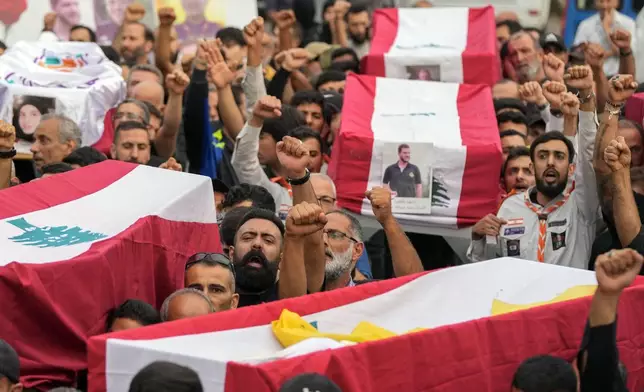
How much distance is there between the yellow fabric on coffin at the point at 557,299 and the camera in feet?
18.5

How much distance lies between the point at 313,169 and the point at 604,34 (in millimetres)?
3596

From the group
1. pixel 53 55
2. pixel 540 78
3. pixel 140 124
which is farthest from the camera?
pixel 540 78

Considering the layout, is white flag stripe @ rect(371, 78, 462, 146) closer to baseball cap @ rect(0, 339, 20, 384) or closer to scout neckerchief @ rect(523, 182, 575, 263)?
scout neckerchief @ rect(523, 182, 575, 263)

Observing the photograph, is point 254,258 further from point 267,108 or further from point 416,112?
point 416,112

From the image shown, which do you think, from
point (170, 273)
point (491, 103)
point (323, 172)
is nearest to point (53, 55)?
point (323, 172)

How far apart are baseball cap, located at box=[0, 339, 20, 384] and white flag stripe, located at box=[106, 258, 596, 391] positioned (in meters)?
0.58

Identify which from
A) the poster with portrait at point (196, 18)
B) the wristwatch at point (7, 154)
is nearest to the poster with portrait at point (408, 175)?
the wristwatch at point (7, 154)

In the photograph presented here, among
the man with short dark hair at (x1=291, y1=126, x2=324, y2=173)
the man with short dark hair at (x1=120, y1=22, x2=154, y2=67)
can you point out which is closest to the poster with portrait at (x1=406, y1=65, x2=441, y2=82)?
the man with short dark hair at (x1=291, y1=126, x2=324, y2=173)

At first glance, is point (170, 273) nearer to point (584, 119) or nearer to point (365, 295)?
point (365, 295)

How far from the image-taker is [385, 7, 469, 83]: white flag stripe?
9.71m

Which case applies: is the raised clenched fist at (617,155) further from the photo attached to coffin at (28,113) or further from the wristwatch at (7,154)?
the photo attached to coffin at (28,113)

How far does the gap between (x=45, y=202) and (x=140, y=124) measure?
79.0 inches

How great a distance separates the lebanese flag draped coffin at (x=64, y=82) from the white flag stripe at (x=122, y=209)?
2.10 metres

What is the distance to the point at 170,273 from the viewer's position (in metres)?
6.36
